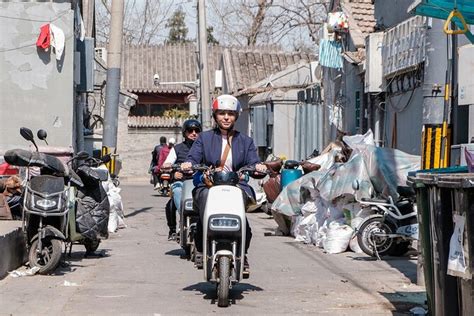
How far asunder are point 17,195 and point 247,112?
73.3 feet

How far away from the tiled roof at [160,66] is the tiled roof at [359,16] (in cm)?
2786

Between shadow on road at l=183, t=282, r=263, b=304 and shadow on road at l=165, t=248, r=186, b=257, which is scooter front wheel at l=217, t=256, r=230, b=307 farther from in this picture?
shadow on road at l=165, t=248, r=186, b=257

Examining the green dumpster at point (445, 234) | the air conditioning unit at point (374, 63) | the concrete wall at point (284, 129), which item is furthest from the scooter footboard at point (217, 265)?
the concrete wall at point (284, 129)

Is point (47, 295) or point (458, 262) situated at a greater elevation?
point (458, 262)

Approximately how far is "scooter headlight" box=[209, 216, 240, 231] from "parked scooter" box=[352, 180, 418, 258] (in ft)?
14.0

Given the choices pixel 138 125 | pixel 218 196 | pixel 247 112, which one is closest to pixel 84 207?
pixel 218 196

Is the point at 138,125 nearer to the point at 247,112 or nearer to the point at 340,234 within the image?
the point at 247,112

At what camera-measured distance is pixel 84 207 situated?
1202 cm

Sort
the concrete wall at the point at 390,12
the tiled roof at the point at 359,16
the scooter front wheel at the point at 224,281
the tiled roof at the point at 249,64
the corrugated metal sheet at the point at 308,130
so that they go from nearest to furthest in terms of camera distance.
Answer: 1. the scooter front wheel at the point at 224,281
2. the concrete wall at the point at 390,12
3. the tiled roof at the point at 359,16
4. the corrugated metal sheet at the point at 308,130
5. the tiled roof at the point at 249,64

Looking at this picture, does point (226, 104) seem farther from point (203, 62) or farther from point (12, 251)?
point (203, 62)

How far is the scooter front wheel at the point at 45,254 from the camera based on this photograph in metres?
10.8

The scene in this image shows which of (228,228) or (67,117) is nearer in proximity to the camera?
(228,228)

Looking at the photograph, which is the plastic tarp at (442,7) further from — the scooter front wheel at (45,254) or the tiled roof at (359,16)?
the tiled roof at (359,16)

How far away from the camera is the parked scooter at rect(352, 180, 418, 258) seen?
1286cm
